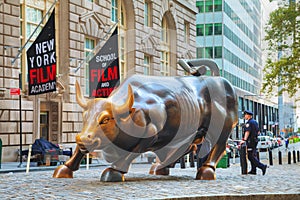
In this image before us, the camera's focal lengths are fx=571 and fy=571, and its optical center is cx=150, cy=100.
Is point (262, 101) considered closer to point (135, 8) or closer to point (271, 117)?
point (271, 117)

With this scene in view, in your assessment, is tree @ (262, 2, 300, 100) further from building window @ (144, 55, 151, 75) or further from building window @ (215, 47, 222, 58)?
building window @ (215, 47, 222, 58)

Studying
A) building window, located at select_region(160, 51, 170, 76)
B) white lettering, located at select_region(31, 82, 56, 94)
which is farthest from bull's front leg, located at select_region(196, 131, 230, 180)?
building window, located at select_region(160, 51, 170, 76)

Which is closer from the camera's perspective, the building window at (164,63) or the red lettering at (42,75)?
the red lettering at (42,75)

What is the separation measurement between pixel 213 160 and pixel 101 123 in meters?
3.15

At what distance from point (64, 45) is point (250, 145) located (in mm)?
18593

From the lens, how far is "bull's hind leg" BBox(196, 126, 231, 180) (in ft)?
39.2

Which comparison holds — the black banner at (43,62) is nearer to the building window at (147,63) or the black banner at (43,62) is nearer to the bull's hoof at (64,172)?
the bull's hoof at (64,172)

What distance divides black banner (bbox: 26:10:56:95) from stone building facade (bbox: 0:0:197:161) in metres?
1.56

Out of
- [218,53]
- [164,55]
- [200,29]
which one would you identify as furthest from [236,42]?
[164,55]

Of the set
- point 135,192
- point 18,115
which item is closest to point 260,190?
point 135,192

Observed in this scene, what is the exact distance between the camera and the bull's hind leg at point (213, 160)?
1194 cm

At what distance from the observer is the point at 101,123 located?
10289 mm

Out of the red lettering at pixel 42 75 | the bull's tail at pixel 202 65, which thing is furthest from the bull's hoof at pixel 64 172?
the red lettering at pixel 42 75

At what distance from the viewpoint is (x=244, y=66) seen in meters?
82.0
